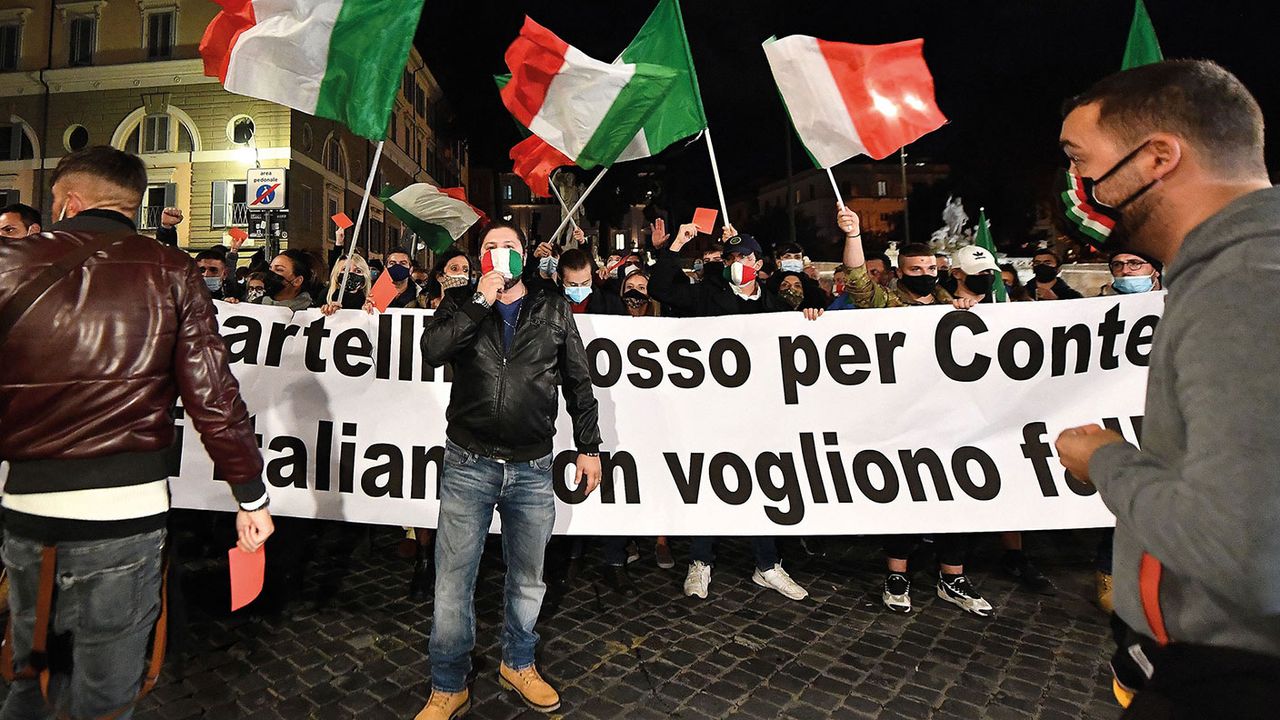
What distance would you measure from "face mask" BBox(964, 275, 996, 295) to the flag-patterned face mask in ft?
10.3

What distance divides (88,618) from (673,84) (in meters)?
4.85

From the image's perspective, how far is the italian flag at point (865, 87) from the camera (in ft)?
15.8

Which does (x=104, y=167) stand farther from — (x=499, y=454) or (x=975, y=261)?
(x=975, y=261)

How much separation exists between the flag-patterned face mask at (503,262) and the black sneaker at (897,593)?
10.2 ft

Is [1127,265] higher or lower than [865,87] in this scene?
lower

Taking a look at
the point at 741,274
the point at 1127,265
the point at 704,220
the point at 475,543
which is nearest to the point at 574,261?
the point at 704,220

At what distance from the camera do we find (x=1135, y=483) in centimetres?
→ 114

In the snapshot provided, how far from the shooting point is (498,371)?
119 inches

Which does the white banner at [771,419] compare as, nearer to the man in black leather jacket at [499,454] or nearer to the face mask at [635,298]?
the man in black leather jacket at [499,454]

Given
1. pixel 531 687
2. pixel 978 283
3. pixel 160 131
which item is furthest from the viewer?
pixel 160 131

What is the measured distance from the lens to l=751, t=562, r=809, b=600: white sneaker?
4453 millimetres

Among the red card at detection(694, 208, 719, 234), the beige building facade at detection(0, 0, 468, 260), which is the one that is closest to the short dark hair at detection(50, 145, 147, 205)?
the red card at detection(694, 208, 719, 234)

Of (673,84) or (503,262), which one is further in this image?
(673,84)

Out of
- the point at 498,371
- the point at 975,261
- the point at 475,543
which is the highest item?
the point at 975,261
